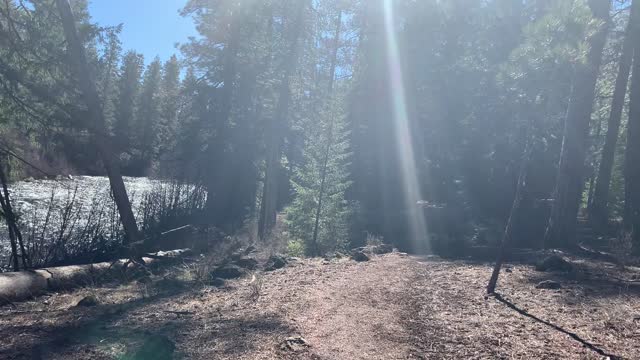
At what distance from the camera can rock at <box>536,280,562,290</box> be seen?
9219 millimetres

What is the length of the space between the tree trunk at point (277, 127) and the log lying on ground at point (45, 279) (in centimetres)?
912

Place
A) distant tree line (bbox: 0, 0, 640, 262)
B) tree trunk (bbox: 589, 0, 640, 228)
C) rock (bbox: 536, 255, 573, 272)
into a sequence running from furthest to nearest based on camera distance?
1. tree trunk (bbox: 589, 0, 640, 228)
2. distant tree line (bbox: 0, 0, 640, 262)
3. rock (bbox: 536, 255, 573, 272)

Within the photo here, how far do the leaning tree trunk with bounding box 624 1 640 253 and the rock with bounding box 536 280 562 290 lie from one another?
20.9 ft

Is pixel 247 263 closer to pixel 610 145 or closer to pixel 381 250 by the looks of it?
pixel 381 250

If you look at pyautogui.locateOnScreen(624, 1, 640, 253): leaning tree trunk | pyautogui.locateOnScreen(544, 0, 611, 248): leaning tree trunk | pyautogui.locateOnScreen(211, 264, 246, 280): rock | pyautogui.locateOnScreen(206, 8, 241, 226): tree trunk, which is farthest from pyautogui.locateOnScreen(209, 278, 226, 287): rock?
pyautogui.locateOnScreen(206, 8, 241, 226): tree trunk

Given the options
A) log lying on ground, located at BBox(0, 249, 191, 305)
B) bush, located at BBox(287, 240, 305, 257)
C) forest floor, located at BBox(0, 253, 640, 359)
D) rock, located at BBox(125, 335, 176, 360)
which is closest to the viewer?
rock, located at BBox(125, 335, 176, 360)

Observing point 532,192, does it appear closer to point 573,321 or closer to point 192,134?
point 192,134

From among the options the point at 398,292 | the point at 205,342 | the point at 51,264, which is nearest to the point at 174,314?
the point at 205,342

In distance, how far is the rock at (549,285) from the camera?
9219 millimetres

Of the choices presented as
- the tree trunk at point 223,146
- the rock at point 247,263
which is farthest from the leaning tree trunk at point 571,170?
the tree trunk at point 223,146

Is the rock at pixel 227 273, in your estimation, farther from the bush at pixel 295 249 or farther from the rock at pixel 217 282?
the bush at pixel 295 249

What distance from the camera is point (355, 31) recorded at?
119 feet

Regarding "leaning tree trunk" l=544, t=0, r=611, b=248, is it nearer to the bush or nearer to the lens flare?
the bush

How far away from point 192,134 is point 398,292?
21.1 metres
